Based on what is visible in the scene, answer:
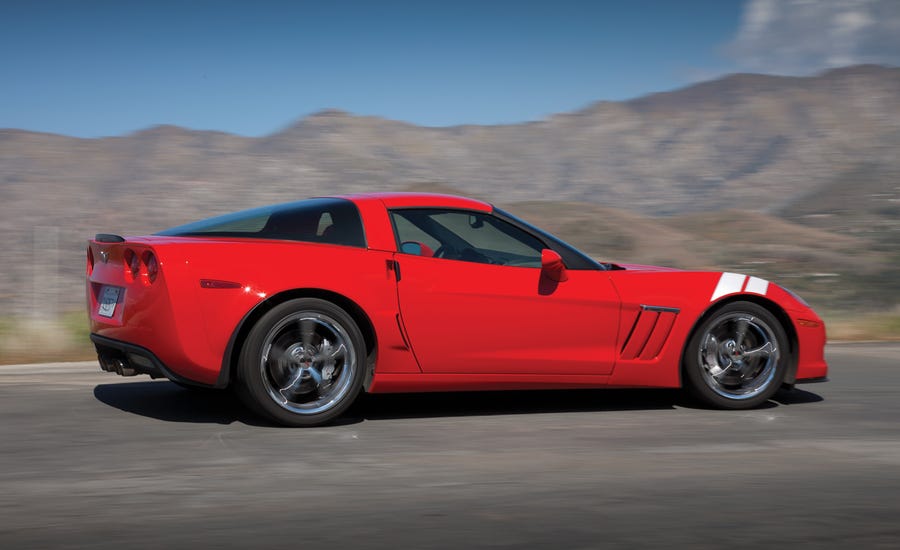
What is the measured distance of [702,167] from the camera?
71125 mm

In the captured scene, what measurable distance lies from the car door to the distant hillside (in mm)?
14398

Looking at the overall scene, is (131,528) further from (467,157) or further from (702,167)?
(702,167)

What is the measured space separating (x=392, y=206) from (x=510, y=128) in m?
62.9

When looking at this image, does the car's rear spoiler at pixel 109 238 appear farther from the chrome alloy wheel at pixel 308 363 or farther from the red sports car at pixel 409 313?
the chrome alloy wheel at pixel 308 363

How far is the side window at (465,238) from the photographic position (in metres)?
6.50

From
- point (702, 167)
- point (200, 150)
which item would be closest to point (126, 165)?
point (200, 150)

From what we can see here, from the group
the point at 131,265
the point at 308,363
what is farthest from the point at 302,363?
the point at 131,265

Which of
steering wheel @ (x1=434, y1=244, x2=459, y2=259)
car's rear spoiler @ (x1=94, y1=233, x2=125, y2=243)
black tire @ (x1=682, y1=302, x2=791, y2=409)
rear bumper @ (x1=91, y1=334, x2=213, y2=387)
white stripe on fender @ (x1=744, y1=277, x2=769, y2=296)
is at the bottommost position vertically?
rear bumper @ (x1=91, y1=334, x2=213, y2=387)

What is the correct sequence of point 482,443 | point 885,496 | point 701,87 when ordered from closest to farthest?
1. point 885,496
2. point 482,443
3. point 701,87

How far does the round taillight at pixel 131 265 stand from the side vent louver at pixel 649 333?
2.88m

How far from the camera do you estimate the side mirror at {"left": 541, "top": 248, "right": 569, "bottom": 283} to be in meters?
6.40

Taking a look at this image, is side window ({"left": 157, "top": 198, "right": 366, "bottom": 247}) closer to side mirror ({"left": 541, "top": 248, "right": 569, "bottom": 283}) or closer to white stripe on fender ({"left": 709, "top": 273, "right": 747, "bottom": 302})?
side mirror ({"left": 541, "top": 248, "right": 569, "bottom": 283})

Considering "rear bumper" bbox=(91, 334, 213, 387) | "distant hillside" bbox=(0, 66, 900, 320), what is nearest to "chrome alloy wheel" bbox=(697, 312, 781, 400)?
"rear bumper" bbox=(91, 334, 213, 387)

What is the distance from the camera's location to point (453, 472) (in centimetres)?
505
